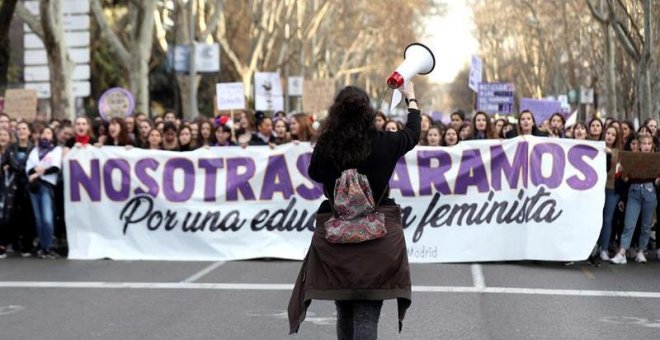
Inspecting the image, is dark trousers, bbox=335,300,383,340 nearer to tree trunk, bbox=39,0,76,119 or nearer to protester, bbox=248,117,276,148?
protester, bbox=248,117,276,148

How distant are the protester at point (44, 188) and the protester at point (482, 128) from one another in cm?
510

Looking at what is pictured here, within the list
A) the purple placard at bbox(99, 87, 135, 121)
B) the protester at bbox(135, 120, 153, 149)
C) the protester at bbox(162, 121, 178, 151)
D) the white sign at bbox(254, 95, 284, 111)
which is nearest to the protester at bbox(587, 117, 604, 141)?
the protester at bbox(162, 121, 178, 151)

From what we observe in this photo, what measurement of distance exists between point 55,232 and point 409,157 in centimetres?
439

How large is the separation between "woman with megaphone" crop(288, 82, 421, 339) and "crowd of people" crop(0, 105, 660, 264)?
5.77 meters

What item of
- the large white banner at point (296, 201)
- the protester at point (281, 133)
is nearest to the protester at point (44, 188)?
the large white banner at point (296, 201)

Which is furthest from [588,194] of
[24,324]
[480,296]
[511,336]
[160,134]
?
[24,324]

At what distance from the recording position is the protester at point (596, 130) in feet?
38.6

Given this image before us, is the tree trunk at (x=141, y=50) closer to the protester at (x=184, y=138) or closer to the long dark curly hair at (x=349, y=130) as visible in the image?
the protester at (x=184, y=138)

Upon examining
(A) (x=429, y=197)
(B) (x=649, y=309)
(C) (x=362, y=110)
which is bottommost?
(B) (x=649, y=309)

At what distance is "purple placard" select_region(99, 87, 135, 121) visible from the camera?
1886 cm

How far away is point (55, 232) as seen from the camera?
Result: 40.9 ft

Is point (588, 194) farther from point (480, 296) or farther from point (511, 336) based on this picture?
point (511, 336)

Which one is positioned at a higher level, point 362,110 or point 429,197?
point 362,110

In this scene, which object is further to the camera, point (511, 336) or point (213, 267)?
point (213, 267)
